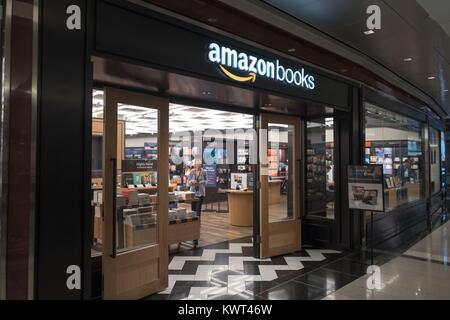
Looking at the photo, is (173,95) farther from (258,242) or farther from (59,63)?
(258,242)

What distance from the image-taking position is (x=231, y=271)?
4.29m

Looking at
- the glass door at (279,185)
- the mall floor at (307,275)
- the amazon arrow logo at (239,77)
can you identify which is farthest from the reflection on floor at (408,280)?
the amazon arrow logo at (239,77)

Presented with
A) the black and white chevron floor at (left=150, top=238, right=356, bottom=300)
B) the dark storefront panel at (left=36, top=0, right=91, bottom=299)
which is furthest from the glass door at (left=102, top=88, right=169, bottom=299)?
the dark storefront panel at (left=36, top=0, right=91, bottom=299)

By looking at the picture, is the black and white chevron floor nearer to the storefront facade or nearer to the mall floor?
the mall floor

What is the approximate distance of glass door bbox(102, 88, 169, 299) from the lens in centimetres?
305

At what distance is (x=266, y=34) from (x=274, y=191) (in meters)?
2.50

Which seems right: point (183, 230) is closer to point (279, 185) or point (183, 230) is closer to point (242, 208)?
point (279, 185)

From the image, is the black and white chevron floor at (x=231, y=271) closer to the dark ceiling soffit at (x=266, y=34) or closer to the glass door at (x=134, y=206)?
the glass door at (x=134, y=206)

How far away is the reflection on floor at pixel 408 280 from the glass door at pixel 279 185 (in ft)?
4.44

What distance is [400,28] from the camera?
402 centimetres

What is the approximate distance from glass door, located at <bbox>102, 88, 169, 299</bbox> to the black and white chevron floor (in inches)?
14.6

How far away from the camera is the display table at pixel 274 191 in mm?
4910

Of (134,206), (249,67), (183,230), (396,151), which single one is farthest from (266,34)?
(396,151)

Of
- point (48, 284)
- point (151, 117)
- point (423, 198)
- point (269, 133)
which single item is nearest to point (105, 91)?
point (151, 117)
